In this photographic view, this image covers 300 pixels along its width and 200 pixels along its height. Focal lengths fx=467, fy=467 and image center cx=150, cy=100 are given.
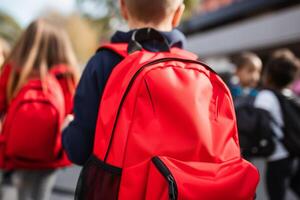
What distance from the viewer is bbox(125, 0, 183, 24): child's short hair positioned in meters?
2.01

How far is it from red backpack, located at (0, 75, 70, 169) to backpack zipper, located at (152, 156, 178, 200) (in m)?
1.29

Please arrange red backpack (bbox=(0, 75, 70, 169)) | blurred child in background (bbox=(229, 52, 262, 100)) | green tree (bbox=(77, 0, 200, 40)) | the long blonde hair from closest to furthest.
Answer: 1. red backpack (bbox=(0, 75, 70, 169))
2. the long blonde hair
3. blurred child in background (bbox=(229, 52, 262, 100))
4. green tree (bbox=(77, 0, 200, 40))

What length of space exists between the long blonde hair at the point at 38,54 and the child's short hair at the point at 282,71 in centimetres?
189

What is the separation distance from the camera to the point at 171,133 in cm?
168

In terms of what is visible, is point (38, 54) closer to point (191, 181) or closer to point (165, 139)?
point (165, 139)

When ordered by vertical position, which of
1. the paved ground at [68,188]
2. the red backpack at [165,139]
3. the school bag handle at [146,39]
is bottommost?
the paved ground at [68,188]

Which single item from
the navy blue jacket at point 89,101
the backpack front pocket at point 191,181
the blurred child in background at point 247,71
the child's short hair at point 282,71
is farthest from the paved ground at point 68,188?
the backpack front pocket at point 191,181

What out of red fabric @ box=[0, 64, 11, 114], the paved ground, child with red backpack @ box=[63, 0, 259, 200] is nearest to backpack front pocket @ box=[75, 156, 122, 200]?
child with red backpack @ box=[63, 0, 259, 200]

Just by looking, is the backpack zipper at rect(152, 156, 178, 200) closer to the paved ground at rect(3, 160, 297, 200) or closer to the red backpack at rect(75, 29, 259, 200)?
the red backpack at rect(75, 29, 259, 200)

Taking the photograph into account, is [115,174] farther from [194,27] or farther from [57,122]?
[194,27]

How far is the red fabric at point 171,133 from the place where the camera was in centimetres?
163

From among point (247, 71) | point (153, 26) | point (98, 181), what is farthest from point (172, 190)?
point (247, 71)

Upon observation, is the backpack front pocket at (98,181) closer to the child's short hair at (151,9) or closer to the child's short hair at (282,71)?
the child's short hair at (151,9)

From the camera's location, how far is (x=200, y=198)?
Result: 1.62 meters
